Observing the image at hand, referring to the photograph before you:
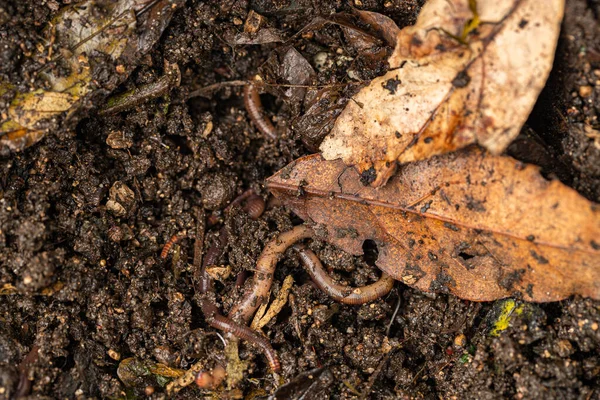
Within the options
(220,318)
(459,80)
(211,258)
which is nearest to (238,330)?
(220,318)

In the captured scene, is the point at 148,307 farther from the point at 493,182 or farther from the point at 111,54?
the point at 493,182

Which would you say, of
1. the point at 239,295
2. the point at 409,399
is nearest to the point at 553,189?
the point at 409,399

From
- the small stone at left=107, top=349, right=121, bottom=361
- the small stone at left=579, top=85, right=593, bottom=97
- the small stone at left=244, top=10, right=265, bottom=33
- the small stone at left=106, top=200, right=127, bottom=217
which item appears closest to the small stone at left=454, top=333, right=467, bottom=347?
the small stone at left=579, top=85, right=593, bottom=97

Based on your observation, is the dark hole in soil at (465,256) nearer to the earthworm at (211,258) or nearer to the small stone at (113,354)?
the earthworm at (211,258)

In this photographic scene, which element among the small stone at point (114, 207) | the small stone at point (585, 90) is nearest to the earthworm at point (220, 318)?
the small stone at point (114, 207)

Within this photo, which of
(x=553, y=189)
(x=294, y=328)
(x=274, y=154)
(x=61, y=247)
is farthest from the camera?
(x=274, y=154)

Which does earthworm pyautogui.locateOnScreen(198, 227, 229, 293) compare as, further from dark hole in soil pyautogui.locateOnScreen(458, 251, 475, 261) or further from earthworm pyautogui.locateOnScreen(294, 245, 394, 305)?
dark hole in soil pyautogui.locateOnScreen(458, 251, 475, 261)
